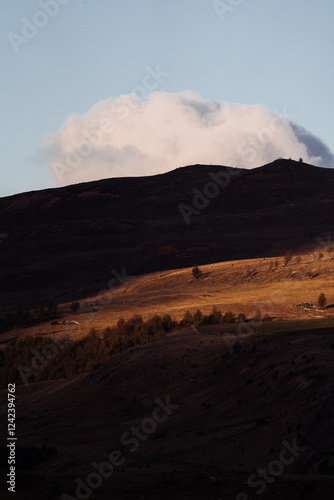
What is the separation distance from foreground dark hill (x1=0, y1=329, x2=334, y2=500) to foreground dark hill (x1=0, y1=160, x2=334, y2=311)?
37.7 metres

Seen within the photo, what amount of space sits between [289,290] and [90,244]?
4100 centimetres

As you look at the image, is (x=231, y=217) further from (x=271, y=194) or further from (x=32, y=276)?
(x=32, y=276)

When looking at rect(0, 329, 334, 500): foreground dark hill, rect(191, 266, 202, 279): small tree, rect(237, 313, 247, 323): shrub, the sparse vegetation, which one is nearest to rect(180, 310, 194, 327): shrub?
rect(237, 313, 247, 323): shrub

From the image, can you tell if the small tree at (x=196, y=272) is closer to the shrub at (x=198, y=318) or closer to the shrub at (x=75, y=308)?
the shrub at (x=75, y=308)

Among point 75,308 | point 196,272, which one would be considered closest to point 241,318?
point 75,308

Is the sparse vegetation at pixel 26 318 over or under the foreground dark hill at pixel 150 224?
under

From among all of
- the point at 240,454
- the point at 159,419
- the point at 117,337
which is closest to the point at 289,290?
the point at 117,337

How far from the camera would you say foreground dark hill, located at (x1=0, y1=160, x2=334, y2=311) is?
7419cm

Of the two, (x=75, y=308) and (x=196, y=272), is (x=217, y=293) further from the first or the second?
(x=75, y=308)

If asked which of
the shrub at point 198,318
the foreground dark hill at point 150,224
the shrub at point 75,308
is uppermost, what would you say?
the foreground dark hill at point 150,224

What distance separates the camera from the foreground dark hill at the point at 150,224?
74.2 m

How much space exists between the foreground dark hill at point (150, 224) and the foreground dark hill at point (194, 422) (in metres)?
37.7

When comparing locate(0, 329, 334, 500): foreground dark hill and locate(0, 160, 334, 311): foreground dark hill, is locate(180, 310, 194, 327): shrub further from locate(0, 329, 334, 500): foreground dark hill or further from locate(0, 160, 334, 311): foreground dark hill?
locate(0, 160, 334, 311): foreground dark hill

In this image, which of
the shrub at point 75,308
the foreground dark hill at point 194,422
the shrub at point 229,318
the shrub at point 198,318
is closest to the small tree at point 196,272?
the shrub at point 75,308
